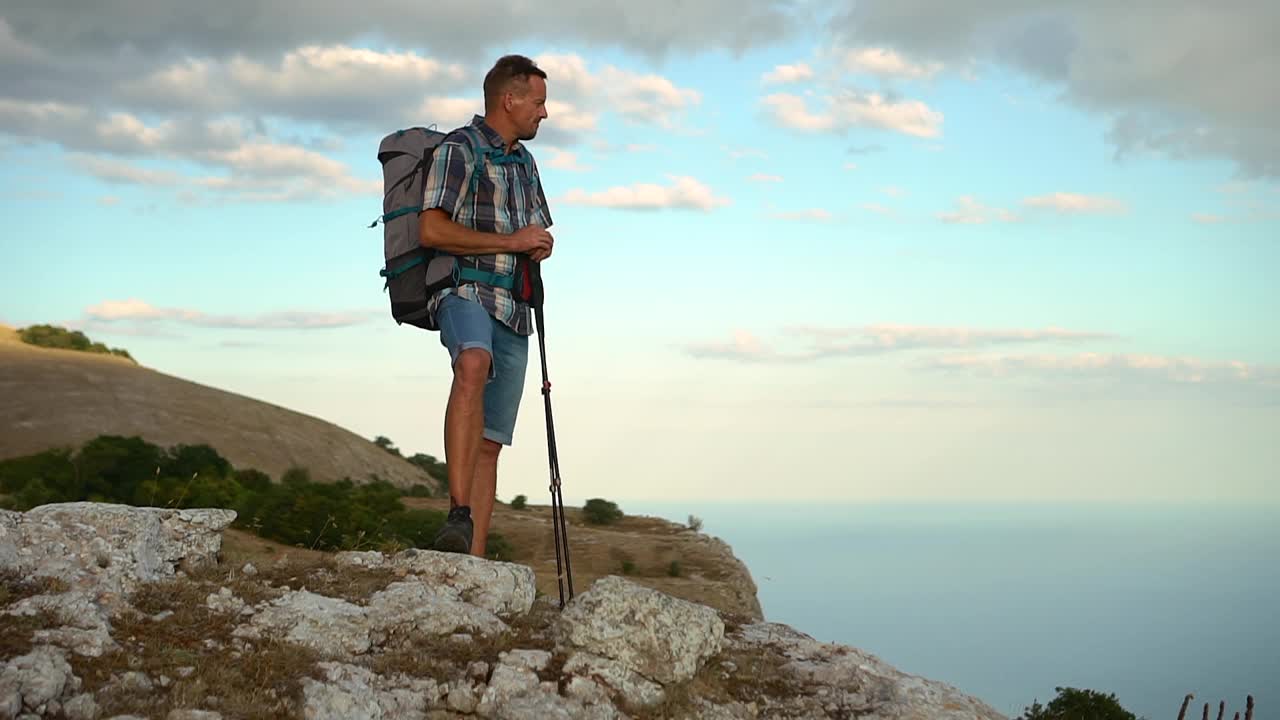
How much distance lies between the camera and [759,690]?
6.56 metres

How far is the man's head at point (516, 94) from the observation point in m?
7.39

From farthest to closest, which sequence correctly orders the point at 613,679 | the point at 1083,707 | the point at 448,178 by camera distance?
the point at 1083,707 → the point at 448,178 → the point at 613,679

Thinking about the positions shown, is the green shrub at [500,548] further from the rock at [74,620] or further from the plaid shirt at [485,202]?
the rock at [74,620]

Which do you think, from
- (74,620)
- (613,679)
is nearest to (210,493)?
(74,620)

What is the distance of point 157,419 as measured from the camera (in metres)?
28.4

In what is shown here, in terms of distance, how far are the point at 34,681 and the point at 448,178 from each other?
149 inches

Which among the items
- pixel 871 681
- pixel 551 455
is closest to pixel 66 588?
pixel 551 455

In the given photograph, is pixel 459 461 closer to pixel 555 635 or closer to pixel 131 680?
pixel 555 635

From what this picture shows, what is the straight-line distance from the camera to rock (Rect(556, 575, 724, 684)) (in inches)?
249

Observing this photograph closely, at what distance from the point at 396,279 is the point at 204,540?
217 centimetres

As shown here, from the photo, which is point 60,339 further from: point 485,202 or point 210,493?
point 485,202

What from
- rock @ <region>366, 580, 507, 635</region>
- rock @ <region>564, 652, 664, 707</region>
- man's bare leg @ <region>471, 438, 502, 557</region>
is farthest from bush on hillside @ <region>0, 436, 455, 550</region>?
rock @ <region>564, 652, 664, 707</region>

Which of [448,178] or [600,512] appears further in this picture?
[600,512]

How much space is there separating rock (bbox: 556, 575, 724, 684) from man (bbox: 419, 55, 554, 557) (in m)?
1.30
